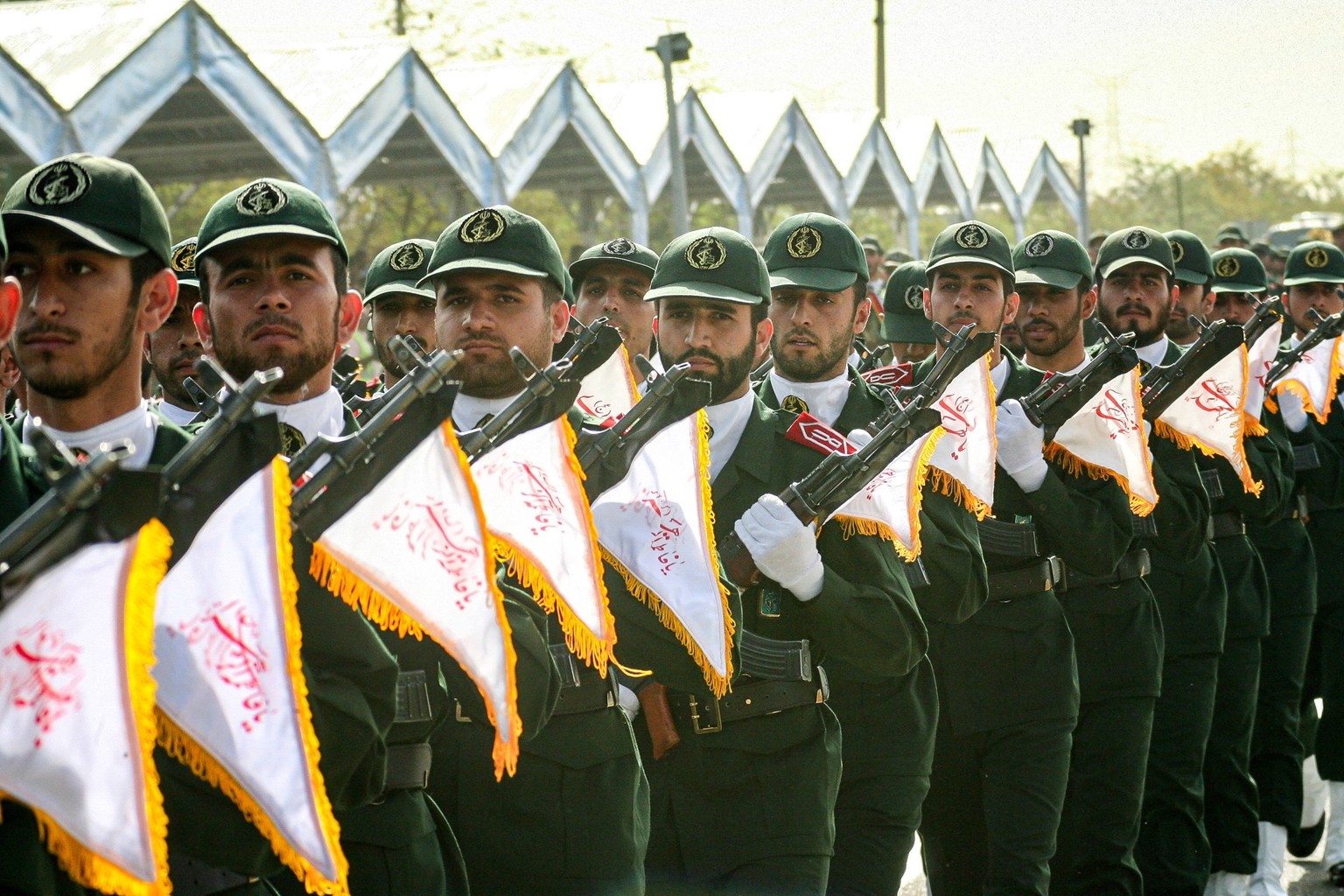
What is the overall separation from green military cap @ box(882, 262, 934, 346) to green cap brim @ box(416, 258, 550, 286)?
3341 millimetres

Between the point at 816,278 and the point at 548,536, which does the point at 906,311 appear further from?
the point at 548,536

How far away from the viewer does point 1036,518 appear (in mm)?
5879

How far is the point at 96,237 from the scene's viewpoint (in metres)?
2.77

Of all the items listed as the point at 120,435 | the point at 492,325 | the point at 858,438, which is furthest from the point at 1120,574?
the point at 120,435

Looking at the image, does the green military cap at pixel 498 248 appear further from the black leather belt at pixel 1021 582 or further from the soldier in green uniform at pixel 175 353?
the black leather belt at pixel 1021 582

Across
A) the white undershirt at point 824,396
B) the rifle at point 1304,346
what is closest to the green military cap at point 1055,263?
Answer: the white undershirt at point 824,396

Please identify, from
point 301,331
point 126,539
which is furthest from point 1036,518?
point 126,539

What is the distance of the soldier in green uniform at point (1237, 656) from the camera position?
6.82 meters

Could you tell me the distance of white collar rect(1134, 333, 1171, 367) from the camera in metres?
7.10

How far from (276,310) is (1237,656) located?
502 cm

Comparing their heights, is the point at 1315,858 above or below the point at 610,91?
below

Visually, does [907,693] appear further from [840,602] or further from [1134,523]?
[1134,523]

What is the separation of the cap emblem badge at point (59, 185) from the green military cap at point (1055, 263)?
4.43 metres

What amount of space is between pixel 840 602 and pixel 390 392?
1.72 m
